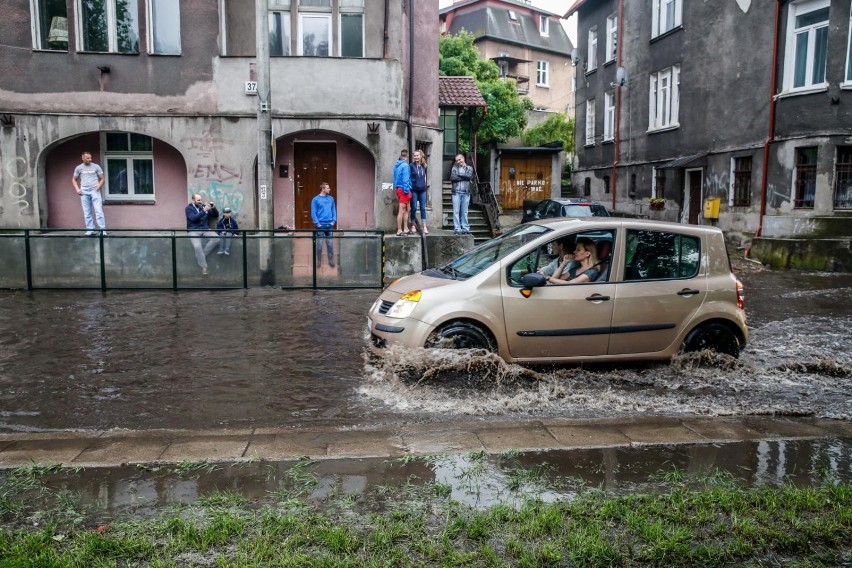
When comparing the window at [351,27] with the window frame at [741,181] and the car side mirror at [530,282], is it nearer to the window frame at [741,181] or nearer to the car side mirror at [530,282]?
the window frame at [741,181]

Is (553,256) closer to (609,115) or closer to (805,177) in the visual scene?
(805,177)

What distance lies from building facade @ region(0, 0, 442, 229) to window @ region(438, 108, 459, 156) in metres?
11.7

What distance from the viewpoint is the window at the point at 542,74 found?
5631cm

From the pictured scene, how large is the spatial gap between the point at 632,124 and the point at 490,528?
2863cm

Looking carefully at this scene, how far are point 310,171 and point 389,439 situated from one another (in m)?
14.8

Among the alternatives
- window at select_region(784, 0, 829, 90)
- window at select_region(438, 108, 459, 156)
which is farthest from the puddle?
window at select_region(438, 108, 459, 156)

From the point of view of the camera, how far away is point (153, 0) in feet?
59.8

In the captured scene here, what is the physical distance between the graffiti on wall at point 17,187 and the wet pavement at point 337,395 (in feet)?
25.9

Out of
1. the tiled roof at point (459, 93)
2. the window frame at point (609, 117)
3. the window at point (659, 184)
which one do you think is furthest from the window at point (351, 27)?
the window frame at point (609, 117)

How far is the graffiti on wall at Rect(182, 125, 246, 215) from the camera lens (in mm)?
18359

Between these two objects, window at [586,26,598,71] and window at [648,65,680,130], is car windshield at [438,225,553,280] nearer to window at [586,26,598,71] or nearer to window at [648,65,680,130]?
window at [648,65,680,130]

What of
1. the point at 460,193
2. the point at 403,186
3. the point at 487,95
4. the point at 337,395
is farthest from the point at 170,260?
the point at 487,95

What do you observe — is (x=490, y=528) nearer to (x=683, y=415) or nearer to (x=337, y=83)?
(x=683, y=415)

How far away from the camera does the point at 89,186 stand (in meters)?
17.3
